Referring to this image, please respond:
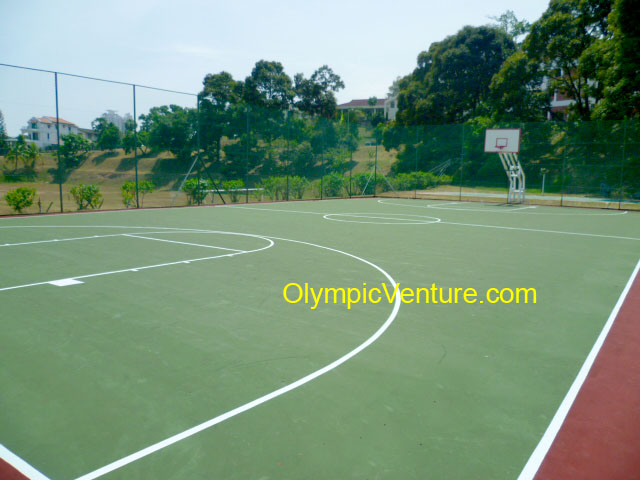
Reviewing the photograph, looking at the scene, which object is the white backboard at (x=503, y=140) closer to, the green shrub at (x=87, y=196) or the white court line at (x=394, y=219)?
the white court line at (x=394, y=219)

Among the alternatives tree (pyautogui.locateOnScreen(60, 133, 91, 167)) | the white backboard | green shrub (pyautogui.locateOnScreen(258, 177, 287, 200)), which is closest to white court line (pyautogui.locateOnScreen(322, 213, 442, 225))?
green shrub (pyautogui.locateOnScreen(258, 177, 287, 200))

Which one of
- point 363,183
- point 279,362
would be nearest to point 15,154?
point 279,362

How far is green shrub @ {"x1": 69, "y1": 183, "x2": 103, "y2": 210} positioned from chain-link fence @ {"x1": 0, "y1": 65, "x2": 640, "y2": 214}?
0.03m

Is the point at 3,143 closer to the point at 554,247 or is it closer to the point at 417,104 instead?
the point at 554,247

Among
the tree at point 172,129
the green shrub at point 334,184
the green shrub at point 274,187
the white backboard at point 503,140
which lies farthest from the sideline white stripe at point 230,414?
the green shrub at point 334,184

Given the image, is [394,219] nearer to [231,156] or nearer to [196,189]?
[196,189]

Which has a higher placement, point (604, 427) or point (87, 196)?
point (87, 196)

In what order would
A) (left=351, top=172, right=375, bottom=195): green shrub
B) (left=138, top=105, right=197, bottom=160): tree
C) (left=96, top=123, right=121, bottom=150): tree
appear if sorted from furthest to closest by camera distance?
(left=351, top=172, right=375, bottom=195): green shrub < (left=138, top=105, right=197, bottom=160): tree < (left=96, top=123, right=121, bottom=150): tree

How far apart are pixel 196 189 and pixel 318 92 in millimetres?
28906

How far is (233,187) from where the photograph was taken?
17.6m

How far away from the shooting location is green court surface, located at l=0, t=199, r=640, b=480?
7.24 ft

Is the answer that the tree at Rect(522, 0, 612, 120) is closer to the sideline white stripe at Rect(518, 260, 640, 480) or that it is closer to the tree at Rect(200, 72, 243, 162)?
the tree at Rect(200, 72, 243, 162)

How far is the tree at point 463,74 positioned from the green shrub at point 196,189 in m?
21.0

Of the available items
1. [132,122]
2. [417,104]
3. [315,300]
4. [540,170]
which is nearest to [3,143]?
[132,122]
